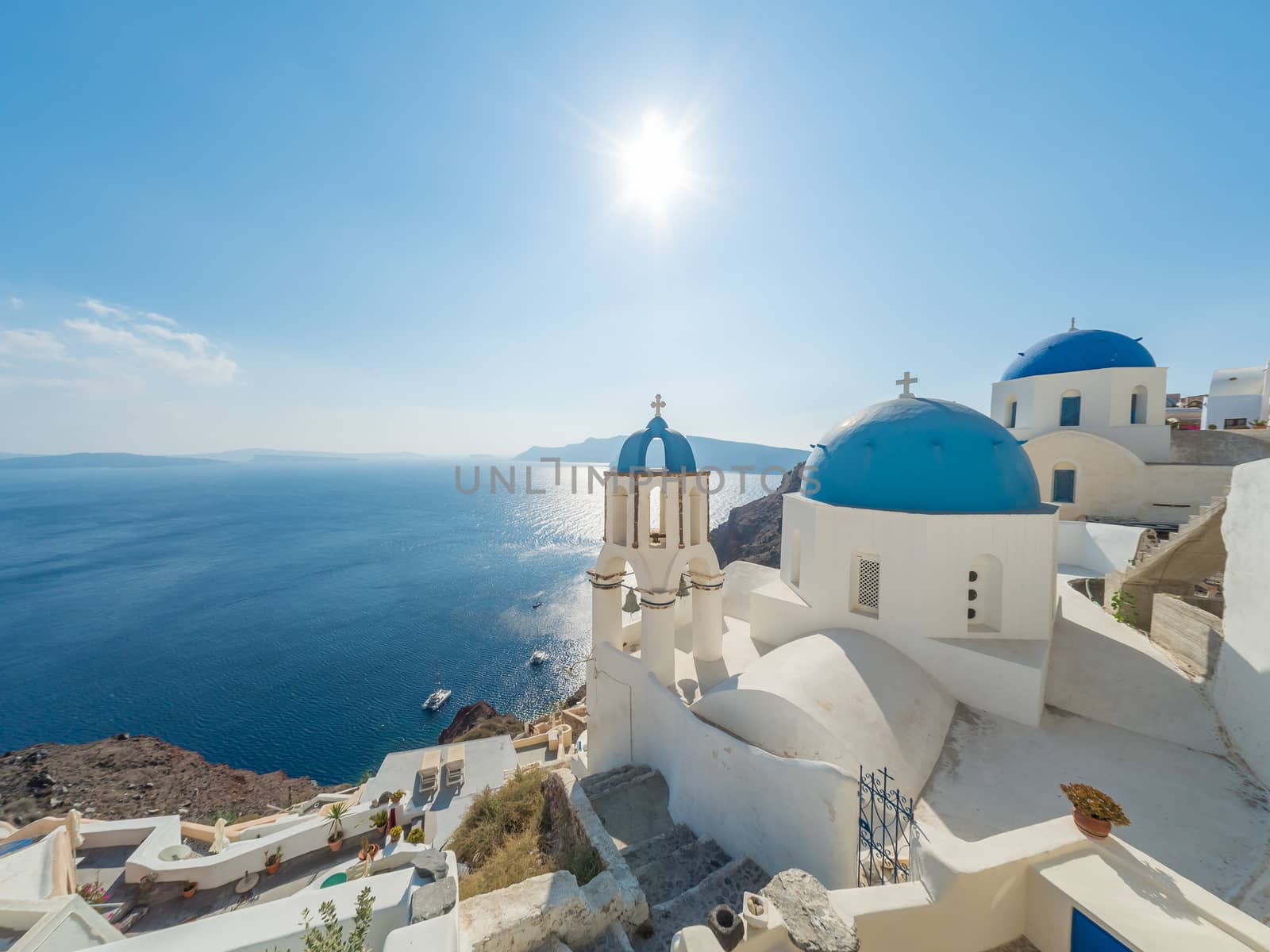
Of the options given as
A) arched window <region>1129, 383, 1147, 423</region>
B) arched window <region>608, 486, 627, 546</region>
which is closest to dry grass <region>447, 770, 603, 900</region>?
arched window <region>608, 486, 627, 546</region>

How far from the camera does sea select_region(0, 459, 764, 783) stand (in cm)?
2880

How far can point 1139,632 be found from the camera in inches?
409

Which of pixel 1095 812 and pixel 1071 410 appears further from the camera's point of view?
pixel 1071 410

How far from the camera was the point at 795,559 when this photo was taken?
1093 centimetres

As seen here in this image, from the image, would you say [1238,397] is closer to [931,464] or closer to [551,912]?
[931,464]

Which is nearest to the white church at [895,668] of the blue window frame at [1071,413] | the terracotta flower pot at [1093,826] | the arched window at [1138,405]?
the terracotta flower pot at [1093,826]

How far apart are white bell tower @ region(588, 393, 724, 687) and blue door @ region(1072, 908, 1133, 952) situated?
6.14 m

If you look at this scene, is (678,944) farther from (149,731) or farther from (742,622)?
(149,731)

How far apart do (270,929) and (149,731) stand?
123 feet

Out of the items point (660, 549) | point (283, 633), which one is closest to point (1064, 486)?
point (660, 549)

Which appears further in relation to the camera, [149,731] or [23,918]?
[149,731]

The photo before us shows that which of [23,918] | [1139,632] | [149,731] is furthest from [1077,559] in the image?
[149,731]

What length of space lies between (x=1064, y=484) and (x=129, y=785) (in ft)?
125

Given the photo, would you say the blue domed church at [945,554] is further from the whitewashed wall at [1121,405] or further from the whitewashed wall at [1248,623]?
the whitewashed wall at [1121,405]
